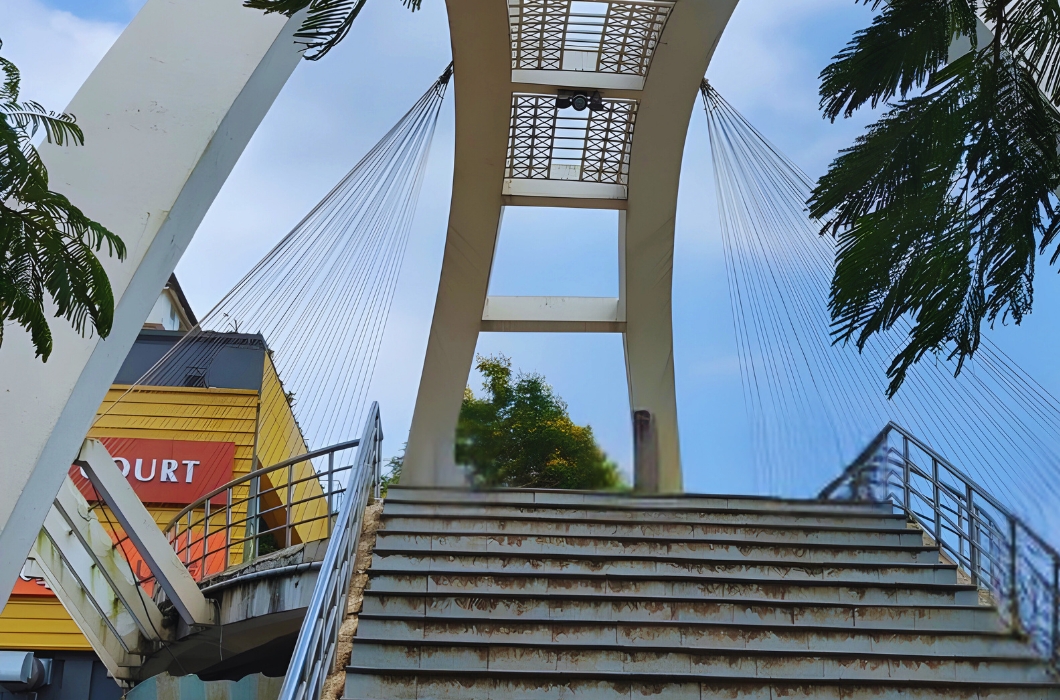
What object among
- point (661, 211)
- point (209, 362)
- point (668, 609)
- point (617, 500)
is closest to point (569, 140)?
point (661, 211)

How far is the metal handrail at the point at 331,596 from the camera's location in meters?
4.45

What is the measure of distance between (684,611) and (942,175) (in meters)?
4.22

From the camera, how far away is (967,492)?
7512 millimetres

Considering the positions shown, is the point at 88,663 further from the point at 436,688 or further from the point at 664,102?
the point at 664,102

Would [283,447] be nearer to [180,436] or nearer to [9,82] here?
[180,436]

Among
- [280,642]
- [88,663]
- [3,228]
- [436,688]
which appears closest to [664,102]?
[280,642]

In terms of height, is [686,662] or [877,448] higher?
[877,448]

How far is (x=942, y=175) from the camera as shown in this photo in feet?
8.11

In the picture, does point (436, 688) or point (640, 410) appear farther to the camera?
point (640, 410)

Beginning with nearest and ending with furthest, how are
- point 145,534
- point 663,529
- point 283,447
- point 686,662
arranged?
point 686,662, point 663,529, point 145,534, point 283,447

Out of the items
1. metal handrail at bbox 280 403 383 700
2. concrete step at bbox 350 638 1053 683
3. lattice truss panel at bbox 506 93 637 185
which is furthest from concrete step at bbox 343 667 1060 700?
lattice truss panel at bbox 506 93 637 185

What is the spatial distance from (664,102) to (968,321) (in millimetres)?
10863

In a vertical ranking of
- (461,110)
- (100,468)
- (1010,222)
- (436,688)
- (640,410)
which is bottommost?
(436,688)

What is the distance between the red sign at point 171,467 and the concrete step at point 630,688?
8.41 m
